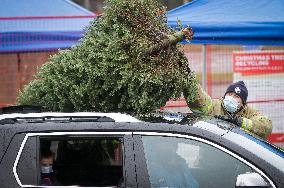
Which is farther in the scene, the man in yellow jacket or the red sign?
the red sign

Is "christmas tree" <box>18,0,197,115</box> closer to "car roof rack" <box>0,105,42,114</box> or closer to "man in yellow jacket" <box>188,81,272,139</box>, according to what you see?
"car roof rack" <box>0,105,42,114</box>

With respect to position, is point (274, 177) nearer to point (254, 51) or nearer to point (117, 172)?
point (117, 172)

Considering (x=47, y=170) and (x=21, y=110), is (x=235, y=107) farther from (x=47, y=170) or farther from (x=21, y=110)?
(x=47, y=170)

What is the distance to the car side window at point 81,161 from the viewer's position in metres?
4.36

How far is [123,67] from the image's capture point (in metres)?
5.00

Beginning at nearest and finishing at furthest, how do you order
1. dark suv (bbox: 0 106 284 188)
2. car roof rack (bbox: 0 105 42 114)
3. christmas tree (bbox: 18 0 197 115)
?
1. dark suv (bbox: 0 106 284 188)
2. car roof rack (bbox: 0 105 42 114)
3. christmas tree (bbox: 18 0 197 115)

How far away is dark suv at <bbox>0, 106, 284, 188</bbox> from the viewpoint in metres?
4.20

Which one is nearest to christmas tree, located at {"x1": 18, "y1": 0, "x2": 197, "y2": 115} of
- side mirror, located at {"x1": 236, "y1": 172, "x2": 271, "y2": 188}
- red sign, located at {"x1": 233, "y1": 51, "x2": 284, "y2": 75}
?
side mirror, located at {"x1": 236, "y1": 172, "x2": 271, "y2": 188}

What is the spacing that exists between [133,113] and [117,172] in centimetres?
60

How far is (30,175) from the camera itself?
426 cm

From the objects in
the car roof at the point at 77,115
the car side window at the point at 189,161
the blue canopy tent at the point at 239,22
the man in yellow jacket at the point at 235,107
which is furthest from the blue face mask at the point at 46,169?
the blue canopy tent at the point at 239,22

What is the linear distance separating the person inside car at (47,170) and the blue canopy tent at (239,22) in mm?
3901

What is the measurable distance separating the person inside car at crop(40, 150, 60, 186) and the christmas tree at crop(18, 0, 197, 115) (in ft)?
2.58

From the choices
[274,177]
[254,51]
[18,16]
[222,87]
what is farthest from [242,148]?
[222,87]
